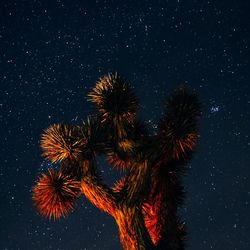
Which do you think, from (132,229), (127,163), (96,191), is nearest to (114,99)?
(127,163)

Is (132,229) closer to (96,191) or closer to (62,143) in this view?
(96,191)

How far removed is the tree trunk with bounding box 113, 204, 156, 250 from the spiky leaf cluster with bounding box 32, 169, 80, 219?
1.05 meters

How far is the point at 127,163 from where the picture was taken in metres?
10.4

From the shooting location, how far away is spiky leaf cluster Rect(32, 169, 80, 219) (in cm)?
962

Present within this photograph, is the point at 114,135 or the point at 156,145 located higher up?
the point at 114,135

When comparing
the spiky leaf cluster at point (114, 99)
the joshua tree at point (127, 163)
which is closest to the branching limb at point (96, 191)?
the joshua tree at point (127, 163)

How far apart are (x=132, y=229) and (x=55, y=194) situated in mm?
1697

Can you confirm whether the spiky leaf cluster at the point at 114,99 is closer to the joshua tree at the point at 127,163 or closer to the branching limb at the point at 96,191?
the joshua tree at the point at 127,163

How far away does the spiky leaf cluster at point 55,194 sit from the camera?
9617 millimetres

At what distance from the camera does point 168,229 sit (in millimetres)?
9836

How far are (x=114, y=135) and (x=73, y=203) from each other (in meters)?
1.68

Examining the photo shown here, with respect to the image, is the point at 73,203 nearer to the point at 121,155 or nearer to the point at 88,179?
the point at 88,179

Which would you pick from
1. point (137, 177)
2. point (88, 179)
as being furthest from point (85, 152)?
point (137, 177)

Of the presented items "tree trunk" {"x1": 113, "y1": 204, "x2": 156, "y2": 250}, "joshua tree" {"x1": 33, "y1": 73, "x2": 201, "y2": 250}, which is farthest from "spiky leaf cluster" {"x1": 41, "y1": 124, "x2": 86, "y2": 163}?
"tree trunk" {"x1": 113, "y1": 204, "x2": 156, "y2": 250}
